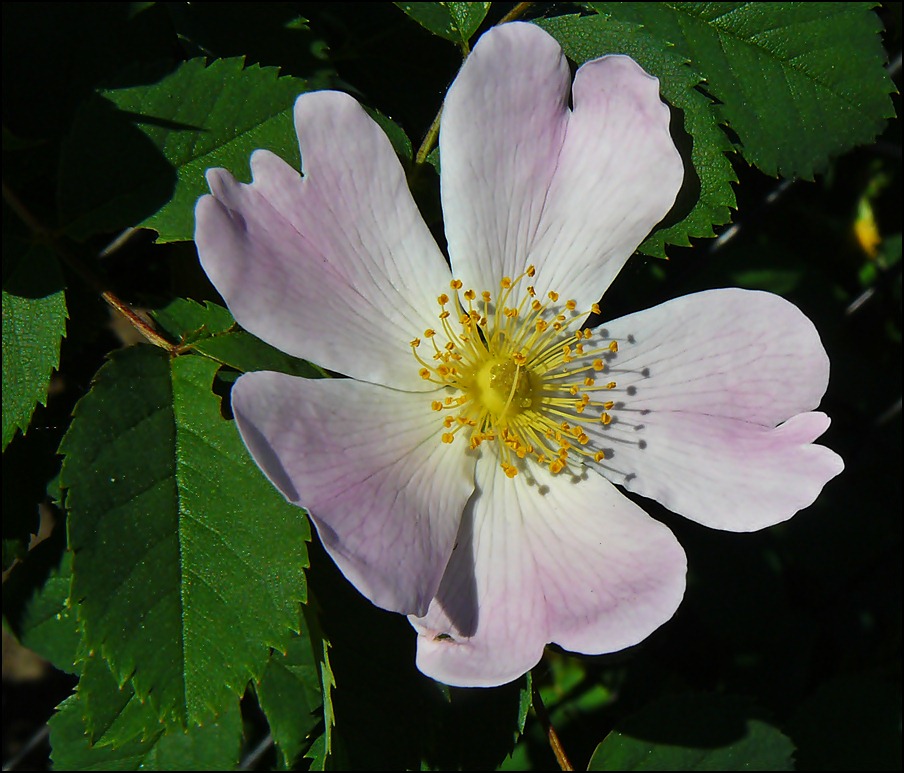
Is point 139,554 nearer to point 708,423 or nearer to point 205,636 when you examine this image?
point 205,636

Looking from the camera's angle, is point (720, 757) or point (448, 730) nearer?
point (448, 730)

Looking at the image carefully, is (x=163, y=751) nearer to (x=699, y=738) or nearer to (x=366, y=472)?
(x=366, y=472)

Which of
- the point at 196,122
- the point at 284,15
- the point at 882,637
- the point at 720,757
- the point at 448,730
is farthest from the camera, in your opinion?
the point at 882,637

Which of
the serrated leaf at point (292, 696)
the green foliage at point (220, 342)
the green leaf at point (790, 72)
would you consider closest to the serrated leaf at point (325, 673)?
the green foliage at point (220, 342)

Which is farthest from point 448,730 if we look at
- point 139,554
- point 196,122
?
point 196,122

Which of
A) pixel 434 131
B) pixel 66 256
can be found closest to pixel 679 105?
pixel 434 131

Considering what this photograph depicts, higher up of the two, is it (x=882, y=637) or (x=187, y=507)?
(x=187, y=507)

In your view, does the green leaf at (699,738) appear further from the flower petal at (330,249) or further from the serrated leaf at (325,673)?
the flower petal at (330,249)
